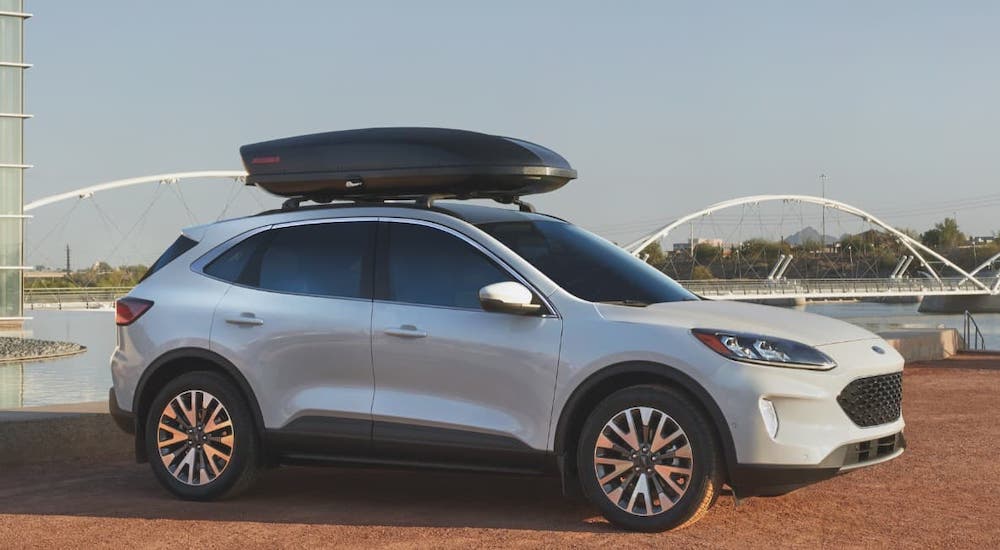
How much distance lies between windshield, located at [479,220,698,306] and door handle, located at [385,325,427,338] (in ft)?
2.20

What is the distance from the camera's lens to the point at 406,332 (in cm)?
715

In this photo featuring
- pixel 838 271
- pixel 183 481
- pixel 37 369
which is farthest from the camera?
pixel 838 271

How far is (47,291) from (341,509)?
58.0m

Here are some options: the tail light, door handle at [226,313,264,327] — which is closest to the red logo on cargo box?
door handle at [226,313,264,327]

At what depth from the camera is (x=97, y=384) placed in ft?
56.6

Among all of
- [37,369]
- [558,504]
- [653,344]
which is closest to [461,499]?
[558,504]

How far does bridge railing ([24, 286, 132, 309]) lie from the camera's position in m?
59.3

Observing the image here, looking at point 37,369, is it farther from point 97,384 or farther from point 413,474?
point 413,474

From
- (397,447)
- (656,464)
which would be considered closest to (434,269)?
(397,447)

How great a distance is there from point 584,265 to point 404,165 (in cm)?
118

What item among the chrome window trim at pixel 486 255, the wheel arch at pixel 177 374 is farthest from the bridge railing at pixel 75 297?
the chrome window trim at pixel 486 255

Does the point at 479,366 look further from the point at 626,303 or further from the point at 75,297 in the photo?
the point at 75,297

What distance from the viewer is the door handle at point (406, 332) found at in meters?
7.12

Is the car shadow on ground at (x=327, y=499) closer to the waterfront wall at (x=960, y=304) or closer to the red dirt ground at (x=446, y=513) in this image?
the red dirt ground at (x=446, y=513)
